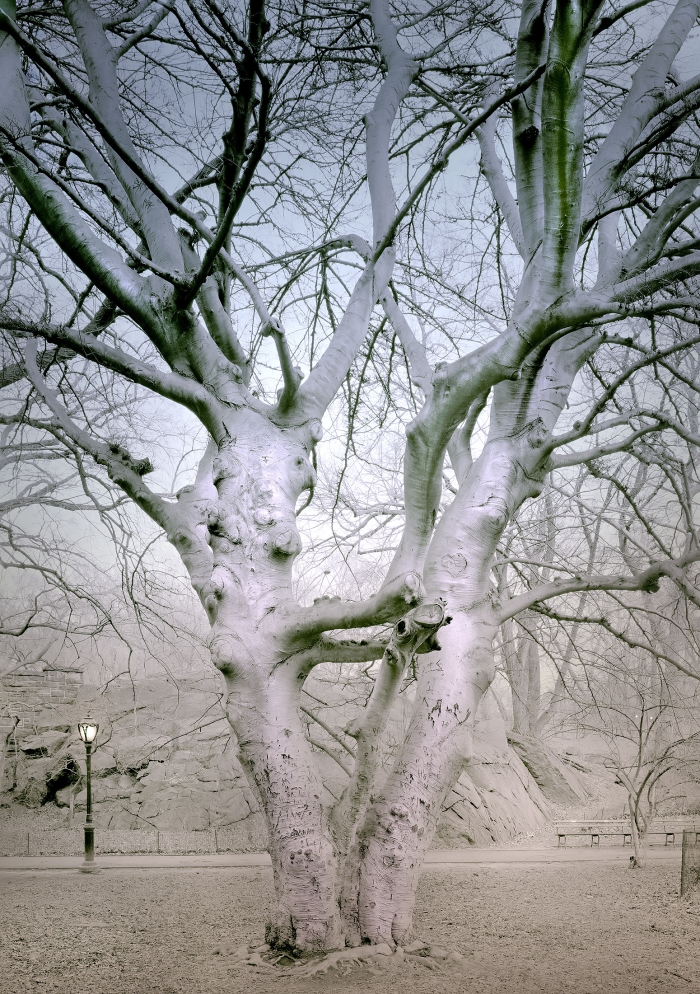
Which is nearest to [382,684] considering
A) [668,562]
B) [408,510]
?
[408,510]

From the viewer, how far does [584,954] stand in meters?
5.10

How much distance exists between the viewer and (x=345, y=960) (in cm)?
430

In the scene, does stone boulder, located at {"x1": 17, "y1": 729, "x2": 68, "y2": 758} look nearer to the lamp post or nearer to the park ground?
the lamp post

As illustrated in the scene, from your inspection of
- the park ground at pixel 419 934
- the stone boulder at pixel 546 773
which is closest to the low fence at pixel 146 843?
the park ground at pixel 419 934

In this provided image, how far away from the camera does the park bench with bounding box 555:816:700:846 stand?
37.2 ft

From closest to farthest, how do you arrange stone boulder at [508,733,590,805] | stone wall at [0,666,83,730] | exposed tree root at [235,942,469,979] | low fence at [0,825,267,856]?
exposed tree root at [235,942,469,979], low fence at [0,825,267,856], stone boulder at [508,733,590,805], stone wall at [0,666,83,730]

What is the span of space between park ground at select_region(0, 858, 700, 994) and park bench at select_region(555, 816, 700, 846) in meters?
2.39

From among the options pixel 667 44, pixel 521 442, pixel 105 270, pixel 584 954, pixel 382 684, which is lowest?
pixel 584 954

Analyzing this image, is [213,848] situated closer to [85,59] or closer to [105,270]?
[105,270]

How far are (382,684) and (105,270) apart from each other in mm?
3285

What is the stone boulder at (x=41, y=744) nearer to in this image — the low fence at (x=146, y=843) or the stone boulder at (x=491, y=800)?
the low fence at (x=146, y=843)

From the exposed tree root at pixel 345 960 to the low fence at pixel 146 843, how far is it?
7810mm

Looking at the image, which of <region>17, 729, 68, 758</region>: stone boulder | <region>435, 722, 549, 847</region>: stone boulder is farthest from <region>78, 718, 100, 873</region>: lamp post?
<region>435, 722, 549, 847</region>: stone boulder

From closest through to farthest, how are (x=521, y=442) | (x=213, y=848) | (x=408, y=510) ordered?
1. (x=408, y=510)
2. (x=521, y=442)
3. (x=213, y=848)
